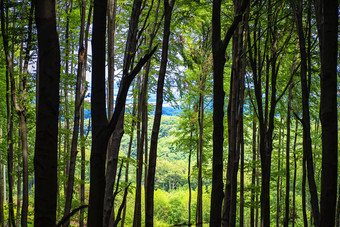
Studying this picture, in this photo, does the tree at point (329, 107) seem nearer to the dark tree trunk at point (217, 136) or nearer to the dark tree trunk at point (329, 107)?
the dark tree trunk at point (329, 107)

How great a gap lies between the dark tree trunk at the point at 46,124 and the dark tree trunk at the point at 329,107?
1727 mm

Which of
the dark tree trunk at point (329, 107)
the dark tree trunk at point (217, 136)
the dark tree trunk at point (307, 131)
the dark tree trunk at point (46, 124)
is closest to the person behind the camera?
the dark tree trunk at point (46, 124)

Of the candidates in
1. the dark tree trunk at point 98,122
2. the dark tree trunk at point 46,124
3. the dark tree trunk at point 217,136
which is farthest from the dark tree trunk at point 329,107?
the dark tree trunk at point 46,124

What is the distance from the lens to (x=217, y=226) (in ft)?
7.93

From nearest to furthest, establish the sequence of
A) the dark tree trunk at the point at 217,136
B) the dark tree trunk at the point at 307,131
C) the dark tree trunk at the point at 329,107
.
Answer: the dark tree trunk at the point at 329,107
the dark tree trunk at the point at 217,136
the dark tree trunk at the point at 307,131

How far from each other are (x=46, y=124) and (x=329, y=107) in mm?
1764

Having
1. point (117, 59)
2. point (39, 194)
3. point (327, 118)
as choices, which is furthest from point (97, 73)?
point (117, 59)

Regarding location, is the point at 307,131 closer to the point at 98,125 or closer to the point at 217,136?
the point at 217,136

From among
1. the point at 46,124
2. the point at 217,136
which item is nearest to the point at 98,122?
the point at 46,124

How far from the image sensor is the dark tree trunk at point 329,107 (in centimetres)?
192

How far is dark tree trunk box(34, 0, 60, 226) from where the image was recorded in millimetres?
1034

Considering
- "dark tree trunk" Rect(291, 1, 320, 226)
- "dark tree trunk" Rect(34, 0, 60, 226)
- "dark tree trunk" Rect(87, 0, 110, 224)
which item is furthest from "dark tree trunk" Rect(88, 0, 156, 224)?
"dark tree trunk" Rect(291, 1, 320, 226)

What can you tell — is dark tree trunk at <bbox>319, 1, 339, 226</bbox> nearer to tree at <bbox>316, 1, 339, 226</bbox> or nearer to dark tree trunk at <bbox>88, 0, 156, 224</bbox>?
tree at <bbox>316, 1, 339, 226</bbox>

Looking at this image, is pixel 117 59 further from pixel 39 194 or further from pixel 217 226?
pixel 39 194
